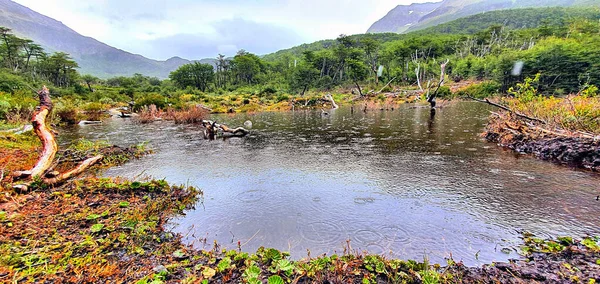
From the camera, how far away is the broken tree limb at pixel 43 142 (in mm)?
5303

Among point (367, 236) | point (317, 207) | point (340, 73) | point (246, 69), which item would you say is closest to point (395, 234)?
point (367, 236)

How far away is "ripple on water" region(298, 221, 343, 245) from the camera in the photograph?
3.76 m

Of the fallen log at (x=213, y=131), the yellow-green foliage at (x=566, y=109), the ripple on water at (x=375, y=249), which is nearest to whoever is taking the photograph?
the ripple on water at (x=375, y=249)

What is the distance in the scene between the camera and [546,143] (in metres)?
7.72

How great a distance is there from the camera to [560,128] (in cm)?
802

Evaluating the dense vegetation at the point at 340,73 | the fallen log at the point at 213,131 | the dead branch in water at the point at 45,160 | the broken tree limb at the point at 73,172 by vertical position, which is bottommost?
the fallen log at the point at 213,131

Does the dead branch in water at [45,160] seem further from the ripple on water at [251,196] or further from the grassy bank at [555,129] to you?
the grassy bank at [555,129]

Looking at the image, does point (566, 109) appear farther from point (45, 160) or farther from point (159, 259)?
point (45, 160)

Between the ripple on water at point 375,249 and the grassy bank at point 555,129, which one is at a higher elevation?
the grassy bank at point 555,129

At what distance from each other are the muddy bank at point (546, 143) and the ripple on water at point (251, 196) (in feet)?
24.5

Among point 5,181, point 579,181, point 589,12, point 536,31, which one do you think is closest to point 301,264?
point 5,181

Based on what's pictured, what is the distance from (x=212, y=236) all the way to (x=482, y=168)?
6607mm

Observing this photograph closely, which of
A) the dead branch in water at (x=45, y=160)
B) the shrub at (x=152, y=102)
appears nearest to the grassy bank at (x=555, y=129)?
the dead branch in water at (x=45, y=160)

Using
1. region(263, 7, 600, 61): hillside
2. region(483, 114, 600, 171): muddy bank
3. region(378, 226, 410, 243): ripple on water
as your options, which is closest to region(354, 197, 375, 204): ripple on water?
region(378, 226, 410, 243): ripple on water
